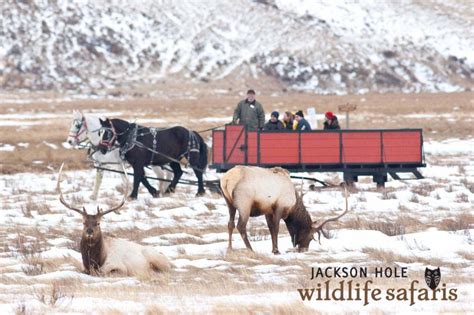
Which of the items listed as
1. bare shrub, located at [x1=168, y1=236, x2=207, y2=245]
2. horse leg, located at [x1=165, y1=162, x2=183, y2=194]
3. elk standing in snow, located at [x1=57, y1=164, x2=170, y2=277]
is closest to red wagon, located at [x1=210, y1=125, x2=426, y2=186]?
horse leg, located at [x1=165, y1=162, x2=183, y2=194]

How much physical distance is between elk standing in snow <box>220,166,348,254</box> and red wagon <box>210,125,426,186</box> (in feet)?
26.5

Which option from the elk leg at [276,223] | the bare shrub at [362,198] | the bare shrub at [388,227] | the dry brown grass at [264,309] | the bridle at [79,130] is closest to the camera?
the dry brown grass at [264,309]

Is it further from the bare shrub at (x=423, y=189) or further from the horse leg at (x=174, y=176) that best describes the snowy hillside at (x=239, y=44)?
the bare shrub at (x=423, y=189)

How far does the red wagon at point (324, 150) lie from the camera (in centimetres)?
2175

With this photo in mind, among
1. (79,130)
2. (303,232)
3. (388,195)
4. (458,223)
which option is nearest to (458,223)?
(458,223)

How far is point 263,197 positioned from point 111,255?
2.29m

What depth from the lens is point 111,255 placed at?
12.1 m

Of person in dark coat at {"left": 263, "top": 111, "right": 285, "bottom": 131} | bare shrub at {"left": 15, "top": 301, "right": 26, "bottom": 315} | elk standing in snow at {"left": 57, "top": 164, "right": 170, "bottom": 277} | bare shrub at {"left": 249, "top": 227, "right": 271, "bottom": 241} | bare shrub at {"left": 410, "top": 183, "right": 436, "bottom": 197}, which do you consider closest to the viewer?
bare shrub at {"left": 15, "top": 301, "right": 26, "bottom": 315}

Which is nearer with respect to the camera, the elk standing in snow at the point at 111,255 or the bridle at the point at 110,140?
the elk standing in snow at the point at 111,255

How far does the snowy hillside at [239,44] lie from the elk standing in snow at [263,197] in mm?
88682

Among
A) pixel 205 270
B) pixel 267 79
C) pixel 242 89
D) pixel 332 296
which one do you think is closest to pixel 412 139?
pixel 205 270

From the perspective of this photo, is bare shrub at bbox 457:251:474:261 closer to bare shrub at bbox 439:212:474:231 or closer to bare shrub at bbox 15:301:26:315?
bare shrub at bbox 439:212:474:231

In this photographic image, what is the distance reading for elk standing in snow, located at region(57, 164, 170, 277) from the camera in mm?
11734

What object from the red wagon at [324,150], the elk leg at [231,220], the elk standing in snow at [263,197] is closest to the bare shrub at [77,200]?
the red wagon at [324,150]
